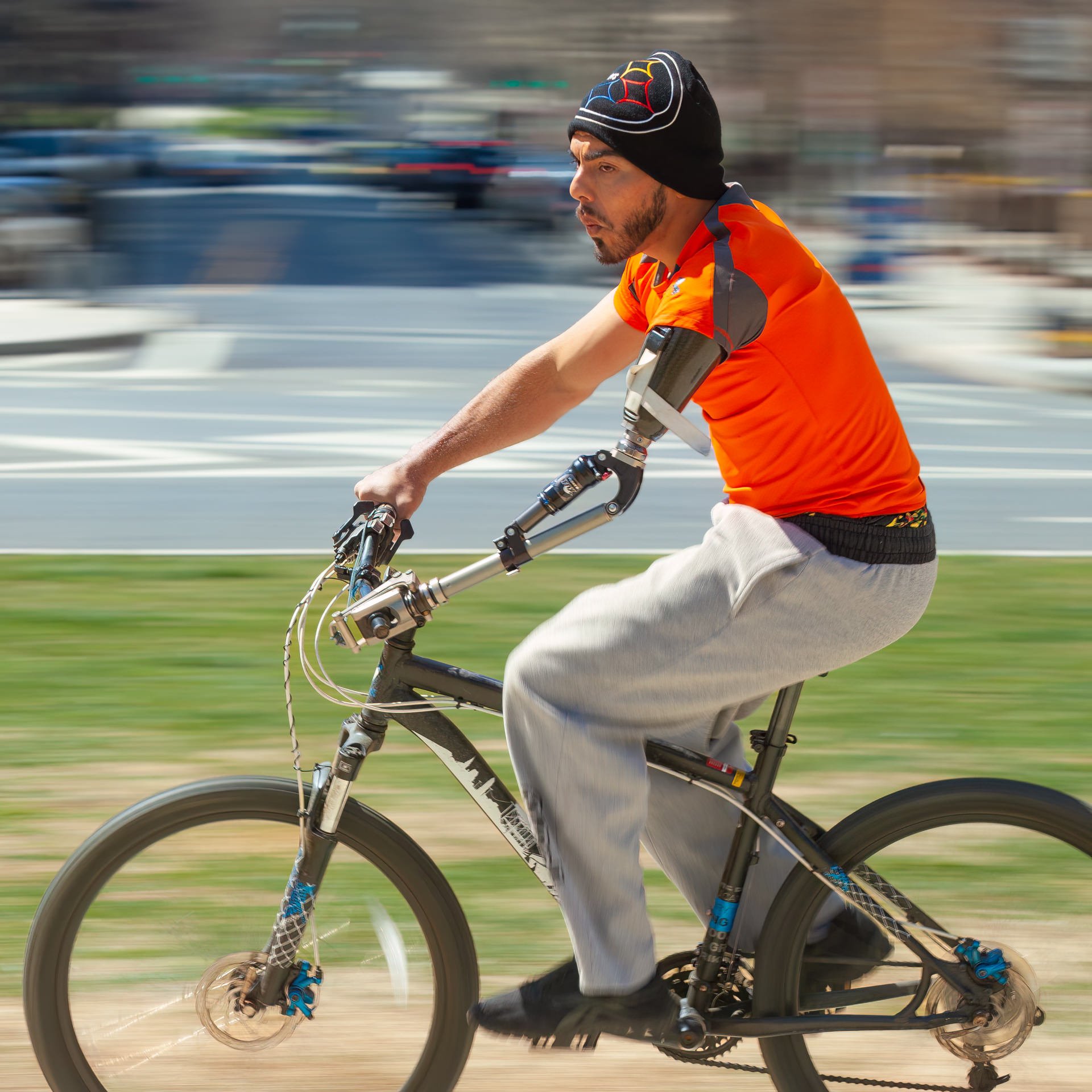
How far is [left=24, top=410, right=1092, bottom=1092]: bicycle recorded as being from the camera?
2793 mm

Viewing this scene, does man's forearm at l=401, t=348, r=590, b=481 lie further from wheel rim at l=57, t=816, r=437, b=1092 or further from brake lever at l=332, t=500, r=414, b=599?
wheel rim at l=57, t=816, r=437, b=1092

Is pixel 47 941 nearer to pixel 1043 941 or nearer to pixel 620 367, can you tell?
pixel 620 367

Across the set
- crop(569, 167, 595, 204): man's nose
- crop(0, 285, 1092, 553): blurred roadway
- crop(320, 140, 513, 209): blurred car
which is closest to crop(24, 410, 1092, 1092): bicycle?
crop(569, 167, 595, 204): man's nose

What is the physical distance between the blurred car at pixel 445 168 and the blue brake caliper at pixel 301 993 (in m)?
25.2

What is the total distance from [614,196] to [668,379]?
37 centimetres

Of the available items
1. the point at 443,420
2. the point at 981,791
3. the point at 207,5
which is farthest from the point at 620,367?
the point at 207,5

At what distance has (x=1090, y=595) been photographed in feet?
22.6

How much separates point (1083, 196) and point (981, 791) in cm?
1958

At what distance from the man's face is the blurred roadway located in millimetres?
4905

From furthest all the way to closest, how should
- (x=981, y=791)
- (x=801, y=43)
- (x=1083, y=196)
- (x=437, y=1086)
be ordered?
(x=801, y=43) < (x=1083, y=196) < (x=437, y=1086) < (x=981, y=791)

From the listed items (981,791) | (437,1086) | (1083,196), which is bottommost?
(437,1086)

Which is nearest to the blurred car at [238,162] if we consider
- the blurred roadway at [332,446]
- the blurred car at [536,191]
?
the blurred car at [536,191]

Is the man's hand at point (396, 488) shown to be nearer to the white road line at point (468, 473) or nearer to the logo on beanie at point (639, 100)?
the logo on beanie at point (639, 100)

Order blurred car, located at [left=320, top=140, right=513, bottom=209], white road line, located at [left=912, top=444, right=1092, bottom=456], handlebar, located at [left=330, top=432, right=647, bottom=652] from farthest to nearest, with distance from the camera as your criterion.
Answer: blurred car, located at [left=320, top=140, right=513, bottom=209]
white road line, located at [left=912, top=444, right=1092, bottom=456]
handlebar, located at [left=330, top=432, right=647, bottom=652]
